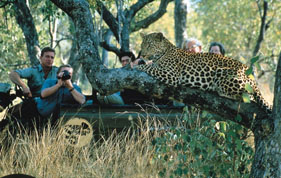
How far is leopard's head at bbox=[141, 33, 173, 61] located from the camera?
5523mm

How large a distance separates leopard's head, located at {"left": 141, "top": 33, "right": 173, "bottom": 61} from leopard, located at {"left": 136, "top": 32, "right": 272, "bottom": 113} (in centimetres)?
55

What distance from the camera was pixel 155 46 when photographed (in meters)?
5.66

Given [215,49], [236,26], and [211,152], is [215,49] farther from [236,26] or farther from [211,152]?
[236,26]

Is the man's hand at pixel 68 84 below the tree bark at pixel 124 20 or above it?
below

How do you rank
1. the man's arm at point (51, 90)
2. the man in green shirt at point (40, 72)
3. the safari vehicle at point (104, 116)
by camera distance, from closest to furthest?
the safari vehicle at point (104, 116)
the man's arm at point (51, 90)
the man in green shirt at point (40, 72)

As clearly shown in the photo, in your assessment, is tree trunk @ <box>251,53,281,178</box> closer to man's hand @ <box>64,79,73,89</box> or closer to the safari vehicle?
the safari vehicle

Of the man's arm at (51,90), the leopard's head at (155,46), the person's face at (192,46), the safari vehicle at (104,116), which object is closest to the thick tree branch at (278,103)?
the leopard's head at (155,46)

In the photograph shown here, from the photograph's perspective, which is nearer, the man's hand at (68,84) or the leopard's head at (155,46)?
the leopard's head at (155,46)

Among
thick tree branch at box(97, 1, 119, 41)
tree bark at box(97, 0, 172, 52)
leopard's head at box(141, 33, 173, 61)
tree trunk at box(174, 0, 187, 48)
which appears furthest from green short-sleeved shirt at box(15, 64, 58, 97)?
tree trunk at box(174, 0, 187, 48)

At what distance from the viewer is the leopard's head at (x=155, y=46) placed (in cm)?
552

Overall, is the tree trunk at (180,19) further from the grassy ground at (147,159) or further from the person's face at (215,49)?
the grassy ground at (147,159)

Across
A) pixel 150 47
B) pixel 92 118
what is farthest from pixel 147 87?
pixel 92 118

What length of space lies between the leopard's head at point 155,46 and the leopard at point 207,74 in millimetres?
545

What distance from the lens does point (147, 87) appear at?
3955 mm
